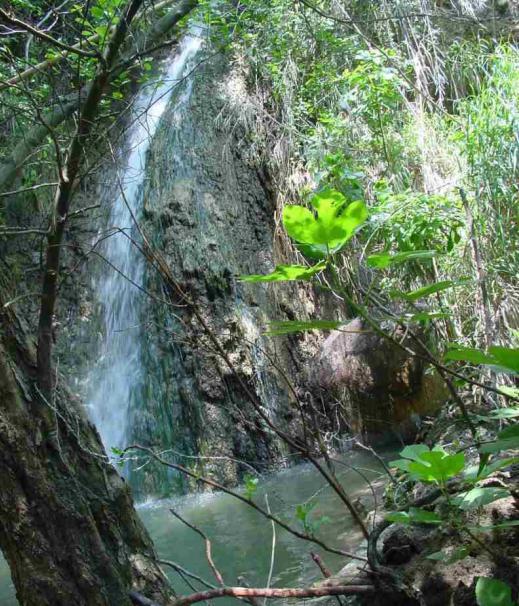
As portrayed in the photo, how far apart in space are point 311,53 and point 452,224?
385cm

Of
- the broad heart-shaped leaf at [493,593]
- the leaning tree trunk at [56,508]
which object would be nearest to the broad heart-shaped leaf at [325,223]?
the broad heart-shaped leaf at [493,593]

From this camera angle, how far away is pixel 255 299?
7078 millimetres

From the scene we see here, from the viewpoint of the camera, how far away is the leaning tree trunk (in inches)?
60.5

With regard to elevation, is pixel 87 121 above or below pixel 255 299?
above

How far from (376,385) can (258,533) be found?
7.89 feet

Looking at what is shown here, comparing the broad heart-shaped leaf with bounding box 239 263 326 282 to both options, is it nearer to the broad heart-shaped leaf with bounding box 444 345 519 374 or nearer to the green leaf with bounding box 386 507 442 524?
the broad heart-shaped leaf with bounding box 444 345 519 374

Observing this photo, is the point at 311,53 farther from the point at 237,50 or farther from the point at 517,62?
the point at 517,62

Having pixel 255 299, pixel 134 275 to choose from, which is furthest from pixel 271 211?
pixel 134 275

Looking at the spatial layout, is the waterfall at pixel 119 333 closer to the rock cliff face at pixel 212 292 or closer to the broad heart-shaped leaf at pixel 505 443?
the rock cliff face at pixel 212 292

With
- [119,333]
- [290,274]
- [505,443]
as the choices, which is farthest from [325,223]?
[119,333]

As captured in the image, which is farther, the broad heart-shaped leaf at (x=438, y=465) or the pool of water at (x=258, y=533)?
the pool of water at (x=258, y=533)

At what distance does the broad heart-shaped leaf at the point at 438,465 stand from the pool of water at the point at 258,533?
0.98 meters

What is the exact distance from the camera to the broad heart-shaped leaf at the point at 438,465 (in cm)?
115

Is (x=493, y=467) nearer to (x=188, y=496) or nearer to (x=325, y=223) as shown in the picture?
(x=325, y=223)
